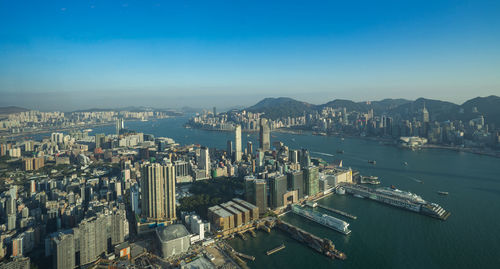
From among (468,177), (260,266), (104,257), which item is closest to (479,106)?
(468,177)

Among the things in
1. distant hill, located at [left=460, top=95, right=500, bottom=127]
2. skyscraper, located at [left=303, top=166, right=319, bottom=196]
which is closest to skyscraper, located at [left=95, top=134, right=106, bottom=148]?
skyscraper, located at [left=303, top=166, right=319, bottom=196]

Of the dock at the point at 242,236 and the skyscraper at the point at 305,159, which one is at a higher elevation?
the skyscraper at the point at 305,159

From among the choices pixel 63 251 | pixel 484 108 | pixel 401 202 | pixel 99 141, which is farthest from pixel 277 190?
pixel 484 108

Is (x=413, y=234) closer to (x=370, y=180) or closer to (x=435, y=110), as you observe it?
(x=370, y=180)

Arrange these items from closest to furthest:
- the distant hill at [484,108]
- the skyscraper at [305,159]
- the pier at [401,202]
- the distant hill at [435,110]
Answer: the pier at [401,202] → the skyscraper at [305,159] → the distant hill at [484,108] → the distant hill at [435,110]

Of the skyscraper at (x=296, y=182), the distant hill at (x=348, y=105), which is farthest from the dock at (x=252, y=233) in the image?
the distant hill at (x=348, y=105)

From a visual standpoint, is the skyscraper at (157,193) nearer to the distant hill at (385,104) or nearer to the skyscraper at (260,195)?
the skyscraper at (260,195)

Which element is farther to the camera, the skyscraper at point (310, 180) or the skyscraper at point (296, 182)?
the skyscraper at point (310, 180)

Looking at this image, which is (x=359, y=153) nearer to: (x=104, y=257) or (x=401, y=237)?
(x=401, y=237)
